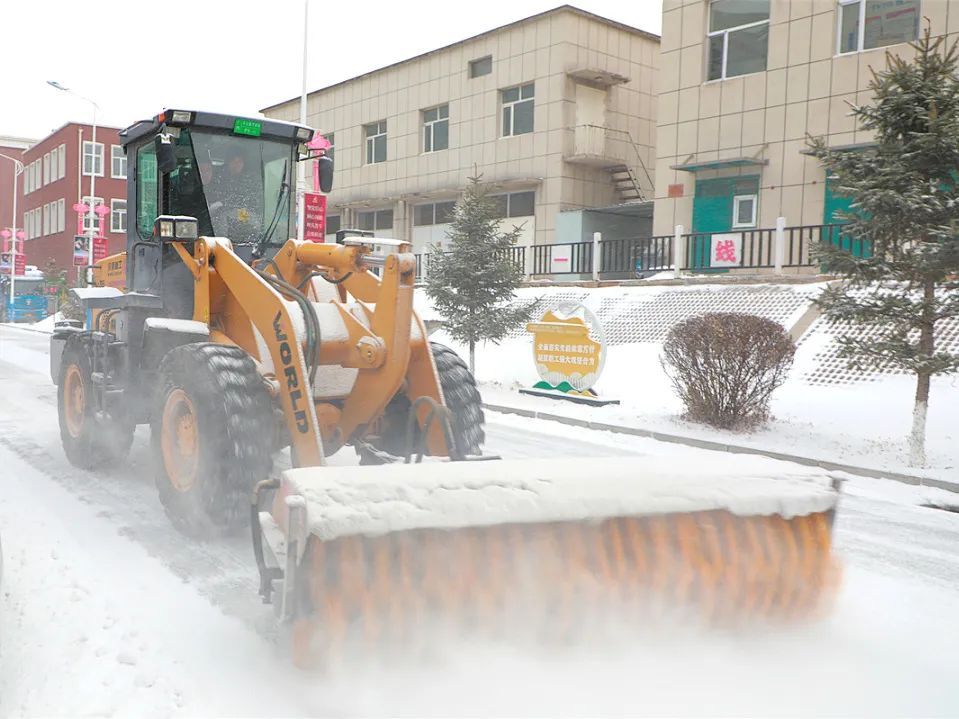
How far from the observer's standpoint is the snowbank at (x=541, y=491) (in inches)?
126

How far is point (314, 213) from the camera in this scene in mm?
18062

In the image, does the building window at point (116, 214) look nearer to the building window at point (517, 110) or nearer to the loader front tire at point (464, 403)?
the building window at point (517, 110)

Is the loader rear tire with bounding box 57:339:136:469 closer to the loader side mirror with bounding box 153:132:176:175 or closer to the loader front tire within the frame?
the loader side mirror with bounding box 153:132:176:175

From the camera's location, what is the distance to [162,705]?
3121mm

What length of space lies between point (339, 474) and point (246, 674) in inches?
35.3

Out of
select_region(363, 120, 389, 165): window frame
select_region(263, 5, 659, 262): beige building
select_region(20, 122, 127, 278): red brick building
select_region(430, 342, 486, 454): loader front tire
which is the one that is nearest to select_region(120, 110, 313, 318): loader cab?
select_region(430, 342, 486, 454): loader front tire

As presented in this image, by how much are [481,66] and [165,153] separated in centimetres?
2330

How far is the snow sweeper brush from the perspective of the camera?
319 cm

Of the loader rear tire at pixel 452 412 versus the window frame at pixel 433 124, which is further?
the window frame at pixel 433 124

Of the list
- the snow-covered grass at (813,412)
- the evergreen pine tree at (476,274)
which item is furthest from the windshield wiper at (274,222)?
the evergreen pine tree at (476,274)

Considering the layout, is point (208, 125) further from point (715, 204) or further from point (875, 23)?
point (715, 204)

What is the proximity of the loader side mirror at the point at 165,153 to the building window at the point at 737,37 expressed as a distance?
55.7 feet

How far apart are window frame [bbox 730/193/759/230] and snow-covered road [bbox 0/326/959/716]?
15491 mm

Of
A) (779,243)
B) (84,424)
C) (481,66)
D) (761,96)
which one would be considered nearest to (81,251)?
(481,66)
